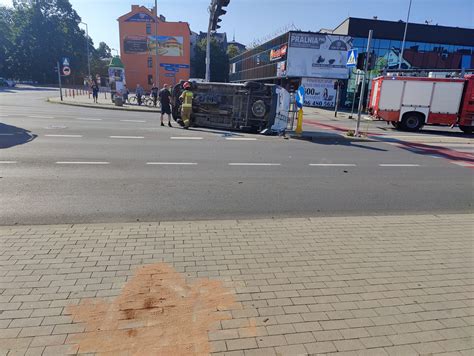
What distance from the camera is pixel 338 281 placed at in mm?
3455

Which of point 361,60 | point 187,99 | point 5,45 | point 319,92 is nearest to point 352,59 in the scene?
point 361,60

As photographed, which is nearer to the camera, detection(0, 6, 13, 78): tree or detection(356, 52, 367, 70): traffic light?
detection(356, 52, 367, 70): traffic light

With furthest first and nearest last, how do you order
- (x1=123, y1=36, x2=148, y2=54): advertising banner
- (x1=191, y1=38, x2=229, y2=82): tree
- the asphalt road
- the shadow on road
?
1. (x1=191, y1=38, x2=229, y2=82): tree
2. (x1=123, y1=36, x2=148, y2=54): advertising banner
3. the shadow on road
4. the asphalt road

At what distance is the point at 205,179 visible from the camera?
24.0ft

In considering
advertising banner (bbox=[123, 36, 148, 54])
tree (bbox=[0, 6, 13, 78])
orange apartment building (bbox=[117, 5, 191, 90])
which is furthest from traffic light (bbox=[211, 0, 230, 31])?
tree (bbox=[0, 6, 13, 78])

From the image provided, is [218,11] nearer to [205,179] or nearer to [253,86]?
[253,86]

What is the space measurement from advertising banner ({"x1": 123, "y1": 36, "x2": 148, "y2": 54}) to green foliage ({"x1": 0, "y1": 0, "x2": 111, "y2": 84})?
2672cm

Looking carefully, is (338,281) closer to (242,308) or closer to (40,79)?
(242,308)

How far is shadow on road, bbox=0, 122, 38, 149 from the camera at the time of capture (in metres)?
10.0

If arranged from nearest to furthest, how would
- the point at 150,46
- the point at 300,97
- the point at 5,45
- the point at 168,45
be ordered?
the point at 300,97
the point at 168,45
the point at 150,46
the point at 5,45

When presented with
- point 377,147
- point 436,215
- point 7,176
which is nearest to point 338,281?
point 436,215

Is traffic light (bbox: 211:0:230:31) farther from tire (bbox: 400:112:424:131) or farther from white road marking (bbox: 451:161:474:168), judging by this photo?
tire (bbox: 400:112:424:131)

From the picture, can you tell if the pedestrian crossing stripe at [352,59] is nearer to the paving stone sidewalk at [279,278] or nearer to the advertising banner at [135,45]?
the paving stone sidewalk at [279,278]

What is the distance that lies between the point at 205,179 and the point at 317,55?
32878 mm
